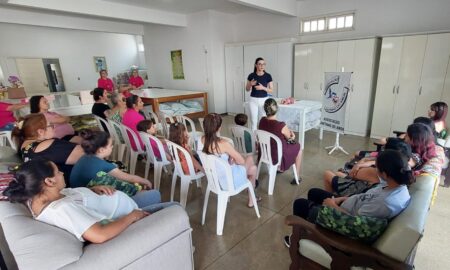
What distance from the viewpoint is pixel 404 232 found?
3.54 feet

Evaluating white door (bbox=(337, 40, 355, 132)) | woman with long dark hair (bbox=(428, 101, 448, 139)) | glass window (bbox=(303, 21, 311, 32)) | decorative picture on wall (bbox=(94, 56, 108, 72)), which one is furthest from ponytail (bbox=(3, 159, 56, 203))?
decorative picture on wall (bbox=(94, 56, 108, 72))

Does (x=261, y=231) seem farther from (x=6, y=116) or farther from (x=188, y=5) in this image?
(x=188, y=5)

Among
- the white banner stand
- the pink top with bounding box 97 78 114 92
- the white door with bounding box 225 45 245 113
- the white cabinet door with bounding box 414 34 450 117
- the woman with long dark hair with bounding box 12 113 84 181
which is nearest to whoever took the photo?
the woman with long dark hair with bounding box 12 113 84 181

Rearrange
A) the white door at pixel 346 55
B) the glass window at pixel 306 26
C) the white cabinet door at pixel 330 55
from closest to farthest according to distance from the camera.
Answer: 1. the white door at pixel 346 55
2. the white cabinet door at pixel 330 55
3. the glass window at pixel 306 26

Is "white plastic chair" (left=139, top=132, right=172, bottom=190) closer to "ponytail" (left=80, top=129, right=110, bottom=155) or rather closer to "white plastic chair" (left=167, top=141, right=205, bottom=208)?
"white plastic chair" (left=167, top=141, right=205, bottom=208)

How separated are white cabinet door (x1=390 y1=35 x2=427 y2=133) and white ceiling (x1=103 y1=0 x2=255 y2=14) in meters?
3.55

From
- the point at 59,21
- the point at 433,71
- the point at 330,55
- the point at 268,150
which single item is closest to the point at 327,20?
the point at 330,55

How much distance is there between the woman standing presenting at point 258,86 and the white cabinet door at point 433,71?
2.37m

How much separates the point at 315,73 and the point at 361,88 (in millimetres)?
917

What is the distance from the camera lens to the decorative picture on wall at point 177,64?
712 cm

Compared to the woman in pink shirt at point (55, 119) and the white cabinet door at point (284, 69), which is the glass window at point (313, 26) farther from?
the woman in pink shirt at point (55, 119)

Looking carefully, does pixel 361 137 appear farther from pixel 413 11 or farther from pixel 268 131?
pixel 268 131

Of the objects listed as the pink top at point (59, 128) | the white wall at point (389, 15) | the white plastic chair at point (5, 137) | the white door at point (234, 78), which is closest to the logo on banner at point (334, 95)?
the white wall at point (389, 15)

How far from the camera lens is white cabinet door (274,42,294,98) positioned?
17.2ft
